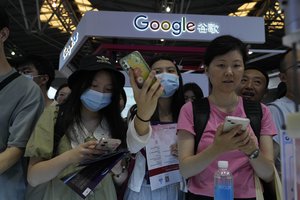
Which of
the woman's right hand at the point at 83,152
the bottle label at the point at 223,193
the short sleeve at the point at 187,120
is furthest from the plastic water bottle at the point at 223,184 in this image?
the woman's right hand at the point at 83,152

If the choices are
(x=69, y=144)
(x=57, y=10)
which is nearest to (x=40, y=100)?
(x=69, y=144)

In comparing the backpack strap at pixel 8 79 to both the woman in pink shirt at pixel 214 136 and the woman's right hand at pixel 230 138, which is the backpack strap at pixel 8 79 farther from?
the woman's right hand at pixel 230 138

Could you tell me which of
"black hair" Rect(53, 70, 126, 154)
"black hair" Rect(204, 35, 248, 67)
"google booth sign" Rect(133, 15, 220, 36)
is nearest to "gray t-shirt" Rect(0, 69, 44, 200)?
"black hair" Rect(53, 70, 126, 154)

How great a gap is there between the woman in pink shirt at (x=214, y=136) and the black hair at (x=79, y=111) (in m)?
0.32

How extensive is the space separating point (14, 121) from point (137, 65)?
61cm

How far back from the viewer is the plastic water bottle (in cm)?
119

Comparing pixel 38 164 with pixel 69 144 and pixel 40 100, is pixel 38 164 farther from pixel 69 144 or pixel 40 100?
pixel 40 100

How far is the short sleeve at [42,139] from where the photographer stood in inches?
58.1

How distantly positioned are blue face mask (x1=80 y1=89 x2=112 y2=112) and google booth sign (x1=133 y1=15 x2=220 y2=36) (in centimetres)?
377

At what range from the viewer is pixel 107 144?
1.40 m

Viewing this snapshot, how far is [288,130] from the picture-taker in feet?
1.92

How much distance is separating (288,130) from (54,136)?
1.18 meters

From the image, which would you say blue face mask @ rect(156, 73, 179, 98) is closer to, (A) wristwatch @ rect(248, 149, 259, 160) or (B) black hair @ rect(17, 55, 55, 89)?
(A) wristwatch @ rect(248, 149, 259, 160)

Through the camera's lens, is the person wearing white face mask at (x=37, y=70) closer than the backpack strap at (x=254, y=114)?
No
